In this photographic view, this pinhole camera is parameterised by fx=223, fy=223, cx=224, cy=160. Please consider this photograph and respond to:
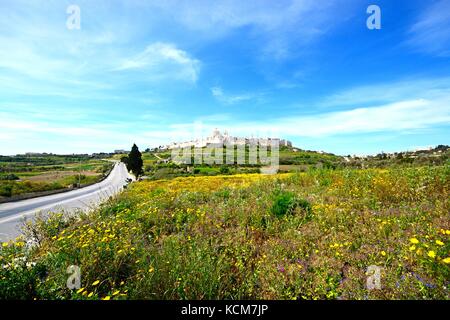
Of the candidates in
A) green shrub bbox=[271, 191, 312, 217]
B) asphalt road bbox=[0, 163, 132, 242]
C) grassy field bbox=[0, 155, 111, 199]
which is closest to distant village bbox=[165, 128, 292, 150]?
grassy field bbox=[0, 155, 111, 199]

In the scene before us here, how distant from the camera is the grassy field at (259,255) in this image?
2.46 meters

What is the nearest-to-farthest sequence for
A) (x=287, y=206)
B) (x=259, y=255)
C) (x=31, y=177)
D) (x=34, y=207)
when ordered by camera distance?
(x=259, y=255), (x=287, y=206), (x=34, y=207), (x=31, y=177)

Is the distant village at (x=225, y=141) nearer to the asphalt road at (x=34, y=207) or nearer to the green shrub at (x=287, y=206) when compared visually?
the asphalt road at (x=34, y=207)

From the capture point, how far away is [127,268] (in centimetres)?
304

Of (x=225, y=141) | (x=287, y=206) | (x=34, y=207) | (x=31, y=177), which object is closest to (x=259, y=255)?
(x=287, y=206)

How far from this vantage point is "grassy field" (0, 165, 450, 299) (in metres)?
2.46

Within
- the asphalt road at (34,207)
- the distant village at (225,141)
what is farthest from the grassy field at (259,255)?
the distant village at (225,141)

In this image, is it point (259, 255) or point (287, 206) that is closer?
point (259, 255)

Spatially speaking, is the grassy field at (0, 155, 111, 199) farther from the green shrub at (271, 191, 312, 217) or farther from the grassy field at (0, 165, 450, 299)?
the green shrub at (271, 191, 312, 217)

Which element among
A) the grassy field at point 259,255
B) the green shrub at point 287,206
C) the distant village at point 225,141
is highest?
the distant village at point 225,141

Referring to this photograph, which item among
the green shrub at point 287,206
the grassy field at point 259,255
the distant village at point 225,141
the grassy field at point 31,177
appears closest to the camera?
the grassy field at point 259,255

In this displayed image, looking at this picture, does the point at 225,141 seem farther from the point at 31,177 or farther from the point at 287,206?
the point at 287,206

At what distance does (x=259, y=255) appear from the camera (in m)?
3.49
